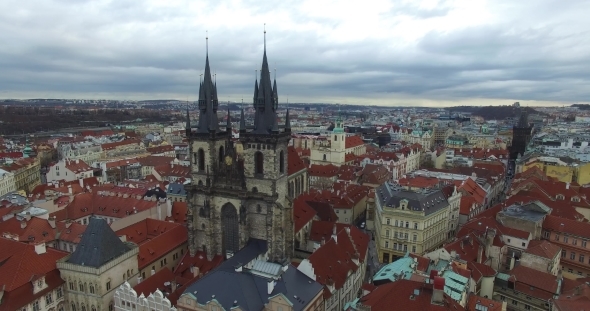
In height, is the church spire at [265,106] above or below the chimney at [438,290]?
above

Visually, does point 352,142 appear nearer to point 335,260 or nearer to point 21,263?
point 335,260

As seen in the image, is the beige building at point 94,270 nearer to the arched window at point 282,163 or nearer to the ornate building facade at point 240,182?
the ornate building facade at point 240,182

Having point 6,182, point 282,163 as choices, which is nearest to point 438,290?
point 282,163

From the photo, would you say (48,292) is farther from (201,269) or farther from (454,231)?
(454,231)

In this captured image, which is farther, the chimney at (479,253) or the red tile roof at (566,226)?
the red tile roof at (566,226)

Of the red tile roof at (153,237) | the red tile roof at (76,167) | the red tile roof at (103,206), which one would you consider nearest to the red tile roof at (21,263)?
the red tile roof at (153,237)

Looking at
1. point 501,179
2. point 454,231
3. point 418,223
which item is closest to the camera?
point 418,223

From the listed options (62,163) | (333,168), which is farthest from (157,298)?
(62,163)
